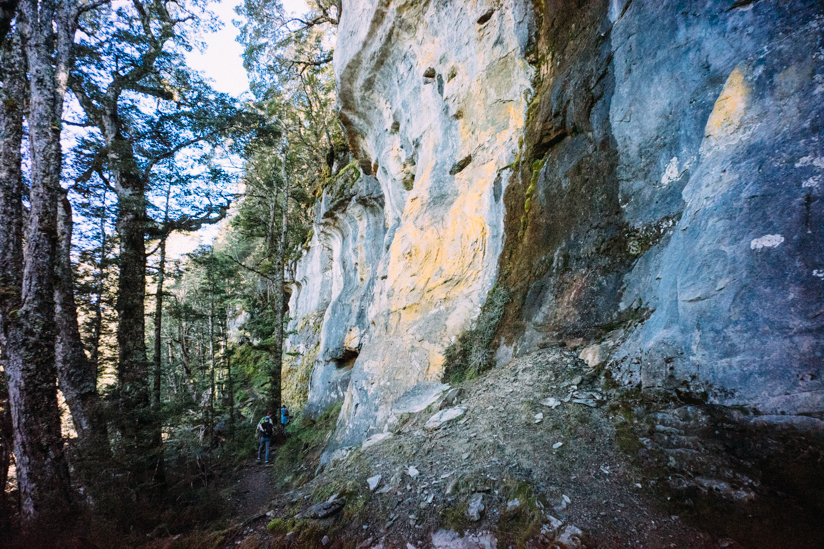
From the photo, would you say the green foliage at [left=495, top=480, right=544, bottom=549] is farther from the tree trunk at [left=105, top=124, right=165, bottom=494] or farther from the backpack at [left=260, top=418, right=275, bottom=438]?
the backpack at [left=260, top=418, right=275, bottom=438]

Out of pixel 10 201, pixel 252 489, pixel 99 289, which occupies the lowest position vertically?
pixel 252 489

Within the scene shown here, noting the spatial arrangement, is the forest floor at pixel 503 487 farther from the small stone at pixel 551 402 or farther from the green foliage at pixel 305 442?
the green foliage at pixel 305 442

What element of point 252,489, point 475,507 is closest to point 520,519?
point 475,507

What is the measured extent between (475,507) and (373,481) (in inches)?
58.4

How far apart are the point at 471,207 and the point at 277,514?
253 inches

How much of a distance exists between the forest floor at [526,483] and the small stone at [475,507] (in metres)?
0.01

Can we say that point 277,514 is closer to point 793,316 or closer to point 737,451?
point 737,451

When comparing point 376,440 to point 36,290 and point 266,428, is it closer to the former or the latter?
point 36,290

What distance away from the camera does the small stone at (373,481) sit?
3776 mm

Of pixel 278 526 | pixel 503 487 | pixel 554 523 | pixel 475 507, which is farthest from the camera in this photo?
pixel 278 526

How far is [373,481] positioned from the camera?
153 inches

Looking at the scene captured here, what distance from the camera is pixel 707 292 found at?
10.5 ft

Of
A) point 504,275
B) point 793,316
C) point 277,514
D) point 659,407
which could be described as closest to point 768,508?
point 659,407

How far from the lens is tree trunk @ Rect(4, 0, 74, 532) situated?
4.18m
